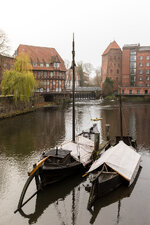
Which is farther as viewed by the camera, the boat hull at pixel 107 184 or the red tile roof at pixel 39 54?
the red tile roof at pixel 39 54

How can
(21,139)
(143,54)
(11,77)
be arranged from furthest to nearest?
(143,54), (11,77), (21,139)

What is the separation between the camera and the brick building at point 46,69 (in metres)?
75.4

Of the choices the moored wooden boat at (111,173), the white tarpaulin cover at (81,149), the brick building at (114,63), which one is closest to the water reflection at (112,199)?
the moored wooden boat at (111,173)

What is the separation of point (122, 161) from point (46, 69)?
2595 inches

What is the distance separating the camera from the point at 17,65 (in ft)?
149

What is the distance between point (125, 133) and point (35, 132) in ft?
39.4

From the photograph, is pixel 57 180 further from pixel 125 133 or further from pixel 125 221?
pixel 125 133

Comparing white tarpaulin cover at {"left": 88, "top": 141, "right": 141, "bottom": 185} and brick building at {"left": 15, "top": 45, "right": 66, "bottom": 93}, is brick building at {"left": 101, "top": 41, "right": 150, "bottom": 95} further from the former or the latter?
white tarpaulin cover at {"left": 88, "top": 141, "right": 141, "bottom": 185}

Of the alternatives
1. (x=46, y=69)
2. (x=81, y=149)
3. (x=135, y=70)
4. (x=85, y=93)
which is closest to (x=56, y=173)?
(x=81, y=149)

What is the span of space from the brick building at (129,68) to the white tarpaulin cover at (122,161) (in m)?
78.9

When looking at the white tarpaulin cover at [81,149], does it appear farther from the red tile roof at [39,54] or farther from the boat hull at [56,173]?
the red tile roof at [39,54]

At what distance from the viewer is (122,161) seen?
45.1ft

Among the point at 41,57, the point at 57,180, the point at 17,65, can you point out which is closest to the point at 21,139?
the point at 57,180

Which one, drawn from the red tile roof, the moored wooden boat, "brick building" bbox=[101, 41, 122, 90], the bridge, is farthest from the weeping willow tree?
"brick building" bbox=[101, 41, 122, 90]
